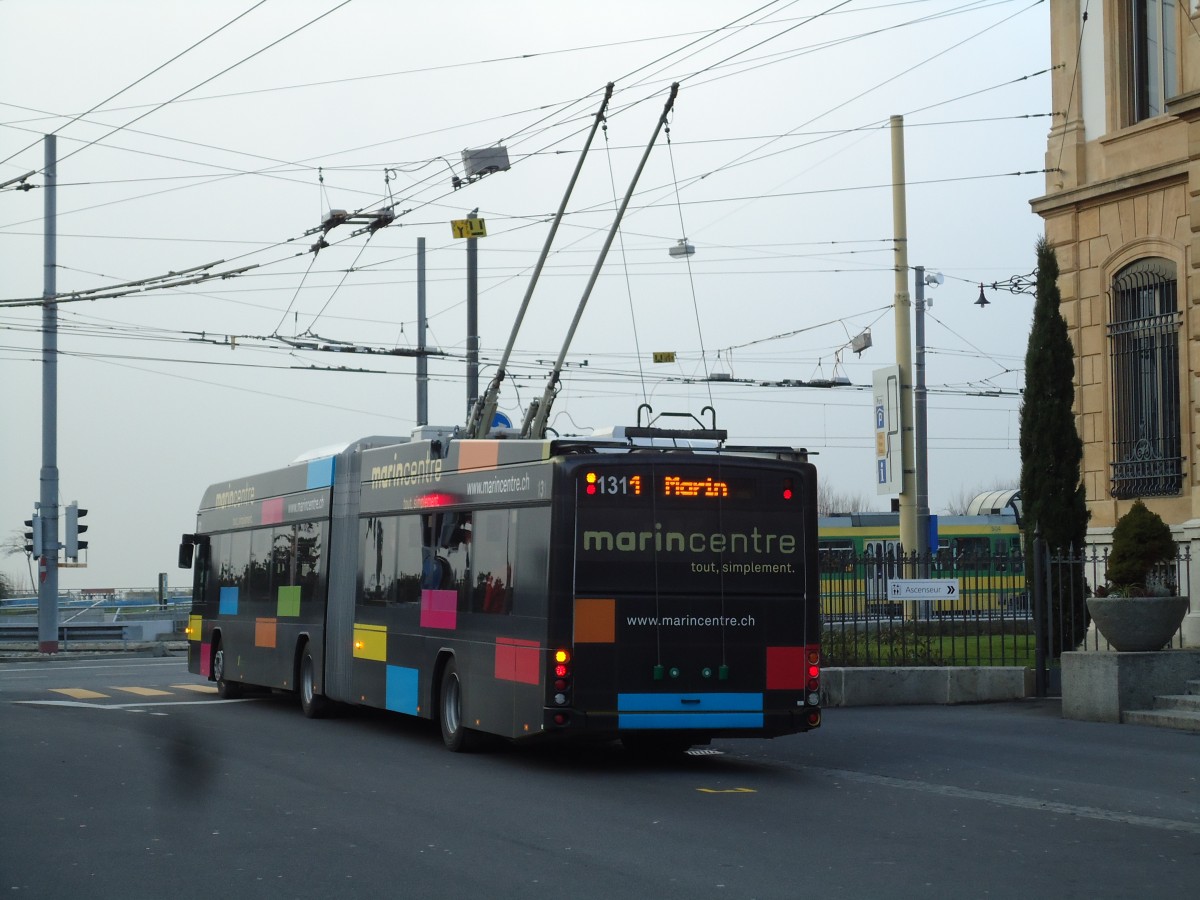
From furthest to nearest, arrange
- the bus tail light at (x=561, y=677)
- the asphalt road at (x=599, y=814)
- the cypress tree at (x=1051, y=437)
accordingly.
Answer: the cypress tree at (x=1051, y=437) < the bus tail light at (x=561, y=677) < the asphalt road at (x=599, y=814)

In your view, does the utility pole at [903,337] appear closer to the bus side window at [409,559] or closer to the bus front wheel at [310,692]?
the bus front wheel at [310,692]

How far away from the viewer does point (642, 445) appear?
1397 cm

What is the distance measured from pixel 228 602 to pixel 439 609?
7994 mm

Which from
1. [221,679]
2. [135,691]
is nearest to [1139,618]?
[221,679]

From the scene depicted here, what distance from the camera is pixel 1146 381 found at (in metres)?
22.8

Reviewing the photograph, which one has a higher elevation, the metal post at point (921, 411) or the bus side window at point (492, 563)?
the metal post at point (921, 411)

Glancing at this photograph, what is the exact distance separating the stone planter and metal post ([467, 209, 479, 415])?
11.9 metres

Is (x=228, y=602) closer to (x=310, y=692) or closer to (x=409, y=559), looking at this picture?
(x=310, y=692)

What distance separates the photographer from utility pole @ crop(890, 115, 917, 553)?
2664 cm

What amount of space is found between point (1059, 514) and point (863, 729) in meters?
5.81

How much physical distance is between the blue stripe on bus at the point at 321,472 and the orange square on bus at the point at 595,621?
673 cm

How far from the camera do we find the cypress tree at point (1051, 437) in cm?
2155

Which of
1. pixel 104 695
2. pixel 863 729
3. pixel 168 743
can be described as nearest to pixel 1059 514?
pixel 863 729

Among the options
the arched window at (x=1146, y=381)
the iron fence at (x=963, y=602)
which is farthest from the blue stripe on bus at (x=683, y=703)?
the arched window at (x=1146, y=381)
